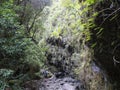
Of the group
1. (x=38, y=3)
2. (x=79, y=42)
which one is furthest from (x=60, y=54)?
(x=79, y=42)

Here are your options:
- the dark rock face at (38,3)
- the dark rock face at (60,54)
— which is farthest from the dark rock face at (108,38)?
the dark rock face at (38,3)

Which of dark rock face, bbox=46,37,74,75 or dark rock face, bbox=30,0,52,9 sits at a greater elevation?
dark rock face, bbox=30,0,52,9

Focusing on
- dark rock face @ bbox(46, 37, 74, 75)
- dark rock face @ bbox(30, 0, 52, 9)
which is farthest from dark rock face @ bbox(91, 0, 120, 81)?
dark rock face @ bbox(30, 0, 52, 9)

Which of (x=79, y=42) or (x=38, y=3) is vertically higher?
(x=38, y=3)

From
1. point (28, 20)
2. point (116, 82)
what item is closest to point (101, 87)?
point (116, 82)

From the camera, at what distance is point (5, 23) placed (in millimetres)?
5473

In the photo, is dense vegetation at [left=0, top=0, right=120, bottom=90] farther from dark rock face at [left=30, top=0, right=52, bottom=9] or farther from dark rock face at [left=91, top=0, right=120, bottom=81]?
dark rock face at [left=30, top=0, right=52, bottom=9]

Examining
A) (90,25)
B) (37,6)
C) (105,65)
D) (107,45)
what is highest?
(37,6)

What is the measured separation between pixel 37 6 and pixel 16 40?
20.4 feet

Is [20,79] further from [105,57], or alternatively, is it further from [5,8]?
[105,57]

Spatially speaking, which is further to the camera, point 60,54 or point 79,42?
point 60,54

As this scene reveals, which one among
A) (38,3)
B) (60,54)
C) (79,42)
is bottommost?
(60,54)

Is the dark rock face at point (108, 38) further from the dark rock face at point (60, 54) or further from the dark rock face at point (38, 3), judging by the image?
the dark rock face at point (38, 3)

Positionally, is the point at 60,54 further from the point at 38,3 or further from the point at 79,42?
the point at 79,42
